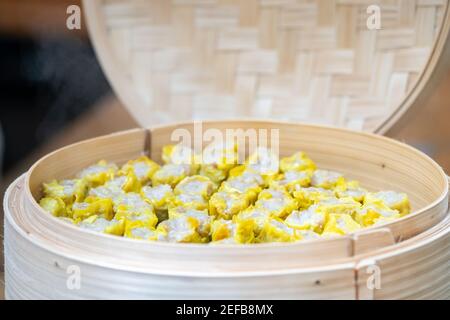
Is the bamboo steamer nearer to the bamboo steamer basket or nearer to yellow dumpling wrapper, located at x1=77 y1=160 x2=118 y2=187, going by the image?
the bamboo steamer basket

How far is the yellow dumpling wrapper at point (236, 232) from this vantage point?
87cm

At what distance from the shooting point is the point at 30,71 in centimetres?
228

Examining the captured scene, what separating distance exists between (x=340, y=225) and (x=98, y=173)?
48cm

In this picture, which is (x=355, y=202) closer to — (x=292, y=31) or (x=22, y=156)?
(x=292, y=31)

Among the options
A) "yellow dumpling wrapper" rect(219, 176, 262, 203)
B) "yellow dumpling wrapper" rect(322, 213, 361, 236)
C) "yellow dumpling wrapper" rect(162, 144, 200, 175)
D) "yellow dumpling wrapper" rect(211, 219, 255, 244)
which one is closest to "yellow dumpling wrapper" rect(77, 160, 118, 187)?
"yellow dumpling wrapper" rect(162, 144, 200, 175)

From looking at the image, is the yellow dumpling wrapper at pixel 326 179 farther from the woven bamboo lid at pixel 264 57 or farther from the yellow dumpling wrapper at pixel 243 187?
the woven bamboo lid at pixel 264 57

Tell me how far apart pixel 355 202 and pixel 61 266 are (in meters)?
0.50

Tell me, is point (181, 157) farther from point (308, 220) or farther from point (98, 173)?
point (308, 220)
